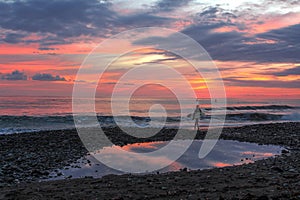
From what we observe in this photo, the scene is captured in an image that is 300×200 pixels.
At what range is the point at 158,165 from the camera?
13.7m

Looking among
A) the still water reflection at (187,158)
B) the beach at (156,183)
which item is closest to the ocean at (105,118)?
the still water reflection at (187,158)

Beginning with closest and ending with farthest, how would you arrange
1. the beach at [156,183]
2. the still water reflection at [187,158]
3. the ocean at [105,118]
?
the beach at [156,183] < the still water reflection at [187,158] < the ocean at [105,118]

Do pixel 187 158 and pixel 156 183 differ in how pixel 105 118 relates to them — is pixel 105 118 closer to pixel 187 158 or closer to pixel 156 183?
pixel 187 158

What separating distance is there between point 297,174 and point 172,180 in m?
4.32

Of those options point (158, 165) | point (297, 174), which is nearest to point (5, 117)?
point (158, 165)

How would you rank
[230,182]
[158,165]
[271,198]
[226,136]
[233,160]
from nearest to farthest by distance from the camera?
[271,198], [230,182], [158,165], [233,160], [226,136]

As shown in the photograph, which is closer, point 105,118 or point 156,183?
point 156,183

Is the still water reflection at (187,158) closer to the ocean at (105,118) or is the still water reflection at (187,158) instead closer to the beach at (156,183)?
the beach at (156,183)

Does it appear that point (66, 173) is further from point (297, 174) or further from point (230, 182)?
point (297, 174)

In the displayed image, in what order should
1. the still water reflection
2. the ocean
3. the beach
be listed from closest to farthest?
the beach
the still water reflection
the ocean

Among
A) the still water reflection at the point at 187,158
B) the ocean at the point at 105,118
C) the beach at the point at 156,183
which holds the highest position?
the beach at the point at 156,183

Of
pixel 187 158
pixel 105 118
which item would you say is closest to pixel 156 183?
pixel 187 158

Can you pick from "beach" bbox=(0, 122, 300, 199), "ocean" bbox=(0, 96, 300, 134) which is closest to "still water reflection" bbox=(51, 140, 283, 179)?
"beach" bbox=(0, 122, 300, 199)

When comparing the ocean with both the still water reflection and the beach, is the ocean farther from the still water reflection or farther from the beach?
the beach
